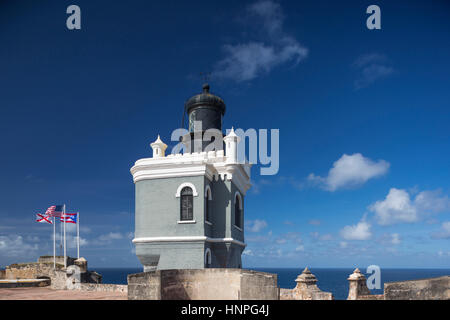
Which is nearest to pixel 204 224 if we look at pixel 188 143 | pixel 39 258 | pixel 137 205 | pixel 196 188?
pixel 196 188

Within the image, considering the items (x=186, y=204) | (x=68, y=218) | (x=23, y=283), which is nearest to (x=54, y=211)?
(x=68, y=218)

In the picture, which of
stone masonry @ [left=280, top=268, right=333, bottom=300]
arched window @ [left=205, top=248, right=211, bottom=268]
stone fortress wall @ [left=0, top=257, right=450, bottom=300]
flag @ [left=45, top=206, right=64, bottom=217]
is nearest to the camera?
stone fortress wall @ [left=0, top=257, right=450, bottom=300]

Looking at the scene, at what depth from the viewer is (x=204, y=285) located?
523 inches

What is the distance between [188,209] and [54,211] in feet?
40.9

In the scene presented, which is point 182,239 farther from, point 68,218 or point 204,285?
point 68,218

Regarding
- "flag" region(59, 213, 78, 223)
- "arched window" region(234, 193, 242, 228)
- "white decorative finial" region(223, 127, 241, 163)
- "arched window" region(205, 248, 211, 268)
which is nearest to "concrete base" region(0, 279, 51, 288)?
"flag" region(59, 213, 78, 223)

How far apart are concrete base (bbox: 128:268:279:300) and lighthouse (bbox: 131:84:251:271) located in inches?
141

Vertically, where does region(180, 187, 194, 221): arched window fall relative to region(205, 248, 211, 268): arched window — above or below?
above

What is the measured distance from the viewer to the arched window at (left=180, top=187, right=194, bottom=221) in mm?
17750

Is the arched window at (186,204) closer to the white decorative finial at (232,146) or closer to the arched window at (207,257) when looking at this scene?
the arched window at (207,257)

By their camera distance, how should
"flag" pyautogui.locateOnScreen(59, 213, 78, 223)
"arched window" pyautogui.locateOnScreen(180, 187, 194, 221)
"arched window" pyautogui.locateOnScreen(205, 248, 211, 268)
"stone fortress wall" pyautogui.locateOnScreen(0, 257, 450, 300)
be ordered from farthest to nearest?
"flag" pyautogui.locateOnScreen(59, 213, 78, 223) → "arched window" pyautogui.locateOnScreen(180, 187, 194, 221) → "arched window" pyautogui.locateOnScreen(205, 248, 211, 268) → "stone fortress wall" pyautogui.locateOnScreen(0, 257, 450, 300)

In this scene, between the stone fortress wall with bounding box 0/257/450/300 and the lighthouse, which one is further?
the lighthouse

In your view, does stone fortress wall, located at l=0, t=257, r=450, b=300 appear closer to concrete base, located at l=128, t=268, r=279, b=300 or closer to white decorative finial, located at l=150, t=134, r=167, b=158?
concrete base, located at l=128, t=268, r=279, b=300
